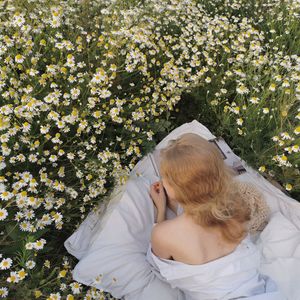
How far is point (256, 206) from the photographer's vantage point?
8.12ft

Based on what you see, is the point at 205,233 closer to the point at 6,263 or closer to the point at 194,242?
the point at 194,242

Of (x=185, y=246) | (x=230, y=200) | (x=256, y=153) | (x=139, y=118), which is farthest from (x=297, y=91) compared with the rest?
(x=185, y=246)

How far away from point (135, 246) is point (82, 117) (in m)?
0.89

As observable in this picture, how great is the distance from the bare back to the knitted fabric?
0.58 metres

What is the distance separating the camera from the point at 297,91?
295 cm

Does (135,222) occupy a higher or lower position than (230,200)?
lower

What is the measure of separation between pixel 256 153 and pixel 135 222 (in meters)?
1.10

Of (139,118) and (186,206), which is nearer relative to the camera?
(186,206)

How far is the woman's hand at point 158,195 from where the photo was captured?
2.39 m

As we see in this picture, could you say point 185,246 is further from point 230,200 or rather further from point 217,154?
point 217,154

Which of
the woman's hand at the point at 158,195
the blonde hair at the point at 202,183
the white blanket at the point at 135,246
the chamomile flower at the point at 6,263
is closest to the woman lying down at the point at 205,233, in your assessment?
the blonde hair at the point at 202,183

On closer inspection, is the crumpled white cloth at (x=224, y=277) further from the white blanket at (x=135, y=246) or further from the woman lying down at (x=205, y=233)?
the white blanket at (x=135, y=246)

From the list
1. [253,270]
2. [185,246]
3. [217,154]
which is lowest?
[253,270]

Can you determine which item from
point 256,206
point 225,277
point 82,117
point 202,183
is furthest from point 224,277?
point 82,117
